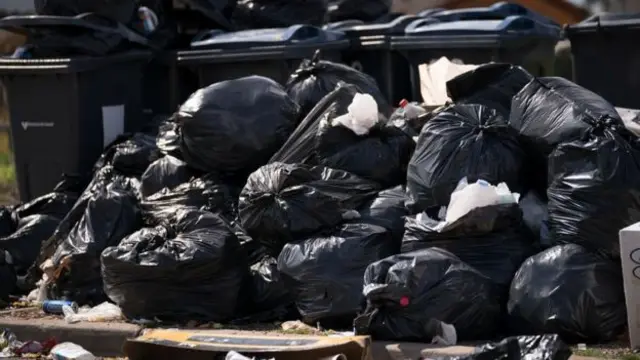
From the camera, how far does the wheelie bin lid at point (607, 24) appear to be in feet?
20.7

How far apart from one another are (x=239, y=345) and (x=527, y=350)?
1.17 m

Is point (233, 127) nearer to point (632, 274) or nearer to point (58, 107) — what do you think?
point (58, 107)

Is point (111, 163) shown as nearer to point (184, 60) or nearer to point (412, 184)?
point (184, 60)

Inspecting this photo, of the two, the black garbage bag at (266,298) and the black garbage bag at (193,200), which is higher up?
the black garbage bag at (193,200)

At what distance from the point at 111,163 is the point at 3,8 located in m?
5.37

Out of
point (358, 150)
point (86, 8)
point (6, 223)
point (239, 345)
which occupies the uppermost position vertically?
point (86, 8)

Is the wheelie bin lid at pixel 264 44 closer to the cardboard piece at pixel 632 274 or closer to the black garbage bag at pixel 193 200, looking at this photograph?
the black garbage bag at pixel 193 200

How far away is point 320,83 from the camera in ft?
20.7

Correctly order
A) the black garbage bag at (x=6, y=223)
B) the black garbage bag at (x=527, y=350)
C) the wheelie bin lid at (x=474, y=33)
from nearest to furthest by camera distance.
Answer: the black garbage bag at (x=527, y=350), the wheelie bin lid at (x=474, y=33), the black garbage bag at (x=6, y=223)

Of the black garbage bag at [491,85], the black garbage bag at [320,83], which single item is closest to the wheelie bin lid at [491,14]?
the black garbage bag at [320,83]

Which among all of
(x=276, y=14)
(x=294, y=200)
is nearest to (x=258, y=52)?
(x=276, y=14)

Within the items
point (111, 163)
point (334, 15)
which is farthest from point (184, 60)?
point (334, 15)

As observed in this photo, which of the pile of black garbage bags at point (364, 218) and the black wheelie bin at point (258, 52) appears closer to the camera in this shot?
the pile of black garbage bags at point (364, 218)

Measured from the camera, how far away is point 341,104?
18.8 ft
